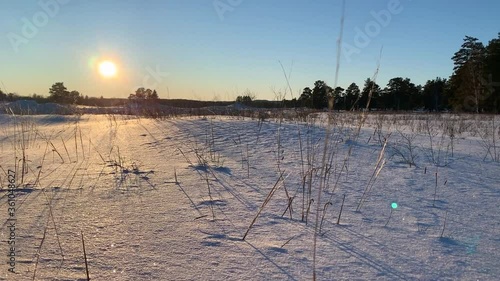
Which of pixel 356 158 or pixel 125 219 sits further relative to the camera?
pixel 356 158

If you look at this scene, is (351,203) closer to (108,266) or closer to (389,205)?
(389,205)

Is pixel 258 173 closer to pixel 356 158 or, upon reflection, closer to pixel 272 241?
pixel 356 158

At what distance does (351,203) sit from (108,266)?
1.32 metres

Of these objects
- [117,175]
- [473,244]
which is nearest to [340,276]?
[473,244]

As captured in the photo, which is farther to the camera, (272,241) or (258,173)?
(258,173)

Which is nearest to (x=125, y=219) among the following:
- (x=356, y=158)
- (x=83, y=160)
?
(x=83, y=160)

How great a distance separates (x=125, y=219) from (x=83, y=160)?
1.84 m

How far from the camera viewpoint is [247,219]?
5.45 ft

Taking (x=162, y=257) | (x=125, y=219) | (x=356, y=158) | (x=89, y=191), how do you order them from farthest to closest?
(x=356, y=158) → (x=89, y=191) → (x=125, y=219) → (x=162, y=257)

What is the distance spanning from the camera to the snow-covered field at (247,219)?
118 cm

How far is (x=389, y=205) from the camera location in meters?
1.93

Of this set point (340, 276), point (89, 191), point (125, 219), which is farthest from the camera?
point (89, 191)

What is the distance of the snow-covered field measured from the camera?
3.87ft

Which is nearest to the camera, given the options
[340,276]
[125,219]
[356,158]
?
[340,276]
